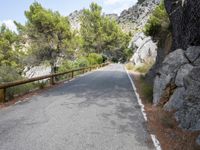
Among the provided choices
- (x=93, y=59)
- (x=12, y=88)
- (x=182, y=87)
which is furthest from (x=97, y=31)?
(x=182, y=87)

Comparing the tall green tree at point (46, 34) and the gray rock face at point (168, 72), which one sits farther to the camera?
the tall green tree at point (46, 34)

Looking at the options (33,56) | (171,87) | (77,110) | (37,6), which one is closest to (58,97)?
(77,110)

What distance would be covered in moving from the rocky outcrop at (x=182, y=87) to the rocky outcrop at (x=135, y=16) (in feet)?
334

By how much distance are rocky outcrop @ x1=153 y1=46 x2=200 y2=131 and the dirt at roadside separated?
22 centimetres

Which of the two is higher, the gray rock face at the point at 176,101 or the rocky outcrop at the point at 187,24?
the rocky outcrop at the point at 187,24

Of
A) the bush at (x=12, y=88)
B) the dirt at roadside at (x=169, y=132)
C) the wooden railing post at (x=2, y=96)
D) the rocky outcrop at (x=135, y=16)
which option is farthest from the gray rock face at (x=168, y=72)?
the rocky outcrop at (x=135, y=16)

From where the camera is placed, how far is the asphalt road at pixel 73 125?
5977mm

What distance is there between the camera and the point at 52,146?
5777 millimetres

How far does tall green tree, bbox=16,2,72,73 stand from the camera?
33094 mm

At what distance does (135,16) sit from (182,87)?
12240 cm

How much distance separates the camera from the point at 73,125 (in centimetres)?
748

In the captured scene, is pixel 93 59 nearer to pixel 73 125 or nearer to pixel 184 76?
pixel 184 76

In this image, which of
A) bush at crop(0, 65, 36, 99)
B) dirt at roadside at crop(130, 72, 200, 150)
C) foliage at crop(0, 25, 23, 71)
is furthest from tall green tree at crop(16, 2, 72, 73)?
dirt at roadside at crop(130, 72, 200, 150)

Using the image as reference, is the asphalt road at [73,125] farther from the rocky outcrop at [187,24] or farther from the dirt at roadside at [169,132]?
the rocky outcrop at [187,24]
